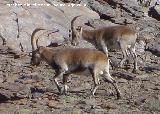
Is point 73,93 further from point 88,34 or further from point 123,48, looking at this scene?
point 88,34

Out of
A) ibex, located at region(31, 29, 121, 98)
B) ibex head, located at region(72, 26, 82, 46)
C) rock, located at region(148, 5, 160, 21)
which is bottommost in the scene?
rock, located at region(148, 5, 160, 21)

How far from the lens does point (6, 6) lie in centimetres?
2152

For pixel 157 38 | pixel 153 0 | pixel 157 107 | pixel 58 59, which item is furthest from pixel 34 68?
pixel 153 0

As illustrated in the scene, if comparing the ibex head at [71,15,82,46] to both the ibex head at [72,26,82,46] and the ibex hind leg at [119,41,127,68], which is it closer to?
the ibex head at [72,26,82,46]

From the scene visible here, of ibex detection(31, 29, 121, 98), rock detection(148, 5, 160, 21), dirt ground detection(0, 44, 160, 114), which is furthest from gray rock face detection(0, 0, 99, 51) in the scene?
ibex detection(31, 29, 121, 98)

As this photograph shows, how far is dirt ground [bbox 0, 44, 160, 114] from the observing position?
13969 mm

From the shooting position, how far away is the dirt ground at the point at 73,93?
14.0 metres

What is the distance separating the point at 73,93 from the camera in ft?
50.4

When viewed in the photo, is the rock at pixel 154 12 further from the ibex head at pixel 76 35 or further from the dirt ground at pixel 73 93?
the dirt ground at pixel 73 93

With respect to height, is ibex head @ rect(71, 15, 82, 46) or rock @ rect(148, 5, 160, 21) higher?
ibex head @ rect(71, 15, 82, 46)

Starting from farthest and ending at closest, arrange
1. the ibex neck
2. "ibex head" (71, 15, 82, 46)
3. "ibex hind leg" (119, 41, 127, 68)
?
"ibex head" (71, 15, 82, 46) → the ibex neck → "ibex hind leg" (119, 41, 127, 68)

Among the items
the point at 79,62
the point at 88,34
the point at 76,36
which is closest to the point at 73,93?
Result: the point at 79,62

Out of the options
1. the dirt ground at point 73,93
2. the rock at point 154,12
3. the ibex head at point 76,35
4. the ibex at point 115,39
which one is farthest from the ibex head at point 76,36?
the rock at point 154,12

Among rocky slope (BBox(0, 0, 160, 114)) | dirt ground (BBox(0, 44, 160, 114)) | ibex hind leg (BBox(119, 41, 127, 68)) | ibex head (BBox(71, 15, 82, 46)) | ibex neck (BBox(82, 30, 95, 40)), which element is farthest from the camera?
ibex head (BBox(71, 15, 82, 46))
